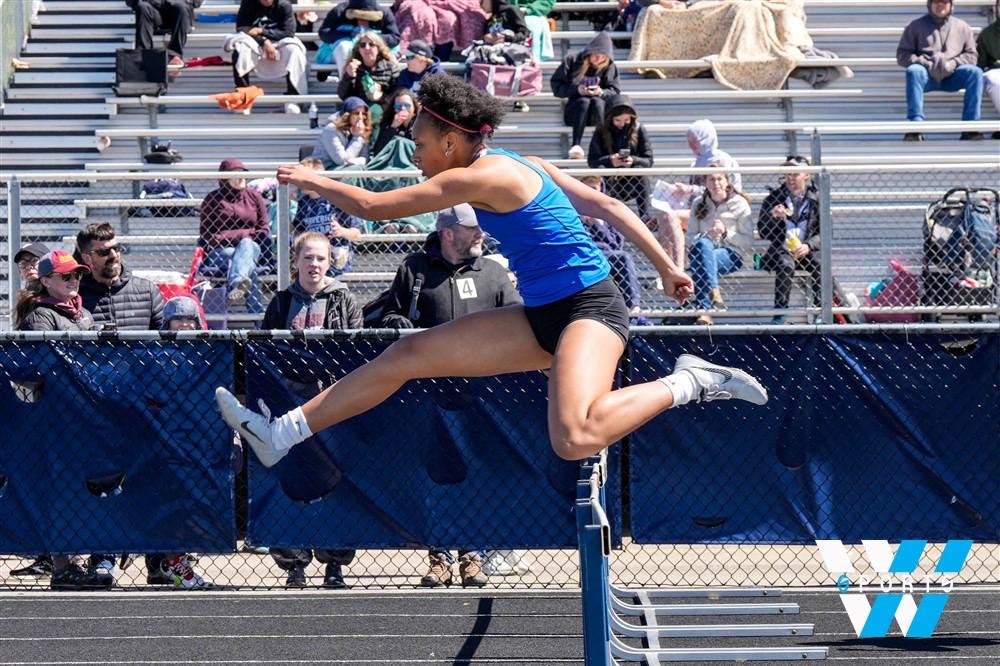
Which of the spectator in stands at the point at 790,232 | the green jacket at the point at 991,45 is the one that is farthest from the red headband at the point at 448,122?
the green jacket at the point at 991,45

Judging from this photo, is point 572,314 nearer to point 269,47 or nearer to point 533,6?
point 269,47

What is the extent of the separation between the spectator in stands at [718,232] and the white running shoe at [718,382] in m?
3.83

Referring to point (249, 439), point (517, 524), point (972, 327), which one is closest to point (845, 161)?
point (972, 327)

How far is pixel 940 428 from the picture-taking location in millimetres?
6906

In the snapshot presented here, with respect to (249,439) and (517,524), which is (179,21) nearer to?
(517,524)

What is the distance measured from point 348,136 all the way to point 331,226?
93.4 inches

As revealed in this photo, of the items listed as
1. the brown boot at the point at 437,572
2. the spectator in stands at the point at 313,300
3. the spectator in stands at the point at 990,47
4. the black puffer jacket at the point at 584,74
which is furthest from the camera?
the spectator in stands at the point at 990,47

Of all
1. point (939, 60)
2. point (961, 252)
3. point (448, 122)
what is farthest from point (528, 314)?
point (939, 60)

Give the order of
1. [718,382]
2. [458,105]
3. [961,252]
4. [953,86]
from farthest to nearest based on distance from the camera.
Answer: [953,86]
[961,252]
[718,382]
[458,105]

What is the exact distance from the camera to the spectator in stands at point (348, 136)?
37.2ft

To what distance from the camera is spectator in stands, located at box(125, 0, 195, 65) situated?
545 inches

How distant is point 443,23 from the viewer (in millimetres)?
13453

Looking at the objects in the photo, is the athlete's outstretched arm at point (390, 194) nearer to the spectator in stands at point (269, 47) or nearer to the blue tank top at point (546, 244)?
the blue tank top at point (546, 244)

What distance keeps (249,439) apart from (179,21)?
9682 mm
